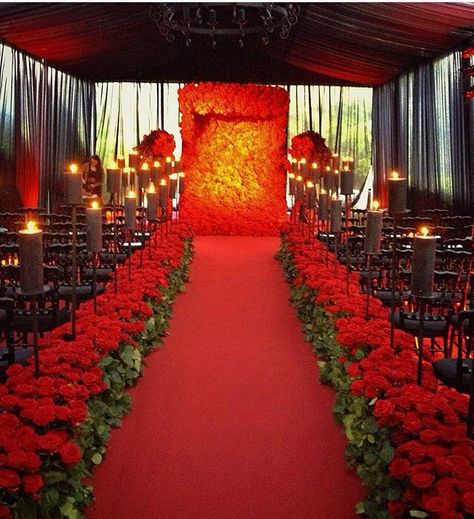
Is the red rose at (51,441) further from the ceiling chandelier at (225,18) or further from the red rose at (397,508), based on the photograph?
the ceiling chandelier at (225,18)

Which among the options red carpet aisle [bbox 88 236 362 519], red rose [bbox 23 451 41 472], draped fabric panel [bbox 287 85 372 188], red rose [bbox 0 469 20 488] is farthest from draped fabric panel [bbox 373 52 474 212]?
red rose [bbox 0 469 20 488]

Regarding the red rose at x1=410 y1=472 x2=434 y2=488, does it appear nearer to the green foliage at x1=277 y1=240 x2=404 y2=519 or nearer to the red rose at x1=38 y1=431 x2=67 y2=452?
the green foliage at x1=277 y1=240 x2=404 y2=519

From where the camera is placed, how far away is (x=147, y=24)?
1342 cm

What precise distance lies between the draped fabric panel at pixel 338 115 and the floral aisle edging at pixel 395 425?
1462 cm

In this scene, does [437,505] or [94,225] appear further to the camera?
[94,225]

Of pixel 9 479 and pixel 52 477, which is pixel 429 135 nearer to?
pixel 52 477

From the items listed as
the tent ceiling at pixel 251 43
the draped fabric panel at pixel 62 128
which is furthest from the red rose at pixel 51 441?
the draped fabric panel at pixel 62 128

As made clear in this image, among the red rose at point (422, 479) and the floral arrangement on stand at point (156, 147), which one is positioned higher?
the floral arrangement on stand at point (156, 147)

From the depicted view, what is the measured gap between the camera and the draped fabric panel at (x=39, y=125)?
13.2 m

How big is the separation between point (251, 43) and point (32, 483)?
14523 millimetres

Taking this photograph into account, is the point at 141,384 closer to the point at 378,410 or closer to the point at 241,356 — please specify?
the point at 241,356

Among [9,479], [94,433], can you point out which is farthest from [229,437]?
[9,479]

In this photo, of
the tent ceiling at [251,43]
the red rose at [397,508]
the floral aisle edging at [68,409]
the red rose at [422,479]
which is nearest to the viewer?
the red rose at [422,479]

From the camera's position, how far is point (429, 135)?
14.4 m
